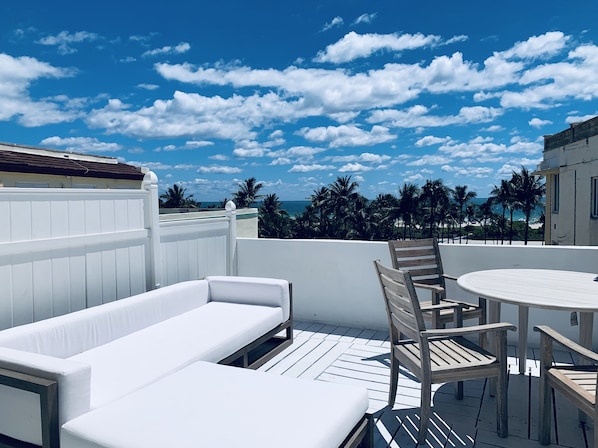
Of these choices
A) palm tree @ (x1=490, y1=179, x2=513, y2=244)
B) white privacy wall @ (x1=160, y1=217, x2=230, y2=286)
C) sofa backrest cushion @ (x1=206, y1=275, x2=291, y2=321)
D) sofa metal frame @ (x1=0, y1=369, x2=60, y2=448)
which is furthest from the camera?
palm tree @ (x1=490, y1=179, x2=513, y2=244)

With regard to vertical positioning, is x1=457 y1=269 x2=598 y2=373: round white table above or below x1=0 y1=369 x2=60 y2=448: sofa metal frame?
above

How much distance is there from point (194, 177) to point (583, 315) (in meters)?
32.9

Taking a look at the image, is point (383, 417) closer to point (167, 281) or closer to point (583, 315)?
point (583, 315)

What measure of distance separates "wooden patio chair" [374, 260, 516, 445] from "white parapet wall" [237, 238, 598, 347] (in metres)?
1.59

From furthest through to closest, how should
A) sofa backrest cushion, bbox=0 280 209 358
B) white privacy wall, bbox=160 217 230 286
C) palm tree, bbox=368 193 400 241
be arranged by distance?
1. palm tree, bbox=368 193 400 241
2. white privacy wall, bbox=160 217 230 286
3. sofa backrest cushion, bbox=0 280 209 358

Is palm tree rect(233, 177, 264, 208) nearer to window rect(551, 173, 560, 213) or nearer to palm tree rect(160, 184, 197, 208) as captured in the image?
palm tree rect(160, 184, 197, 208)

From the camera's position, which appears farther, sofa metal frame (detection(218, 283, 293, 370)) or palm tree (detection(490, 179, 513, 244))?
palm tree (detection(490, 179, 513, 244))

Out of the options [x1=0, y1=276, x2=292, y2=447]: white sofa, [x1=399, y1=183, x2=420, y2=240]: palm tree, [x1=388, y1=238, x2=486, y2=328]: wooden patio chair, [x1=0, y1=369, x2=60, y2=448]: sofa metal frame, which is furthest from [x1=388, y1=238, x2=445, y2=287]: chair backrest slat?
[x1=399, y1=183, x2=420, y2=240]: palm tree

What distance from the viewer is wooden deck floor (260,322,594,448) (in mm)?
2277

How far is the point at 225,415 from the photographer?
5.38 ft

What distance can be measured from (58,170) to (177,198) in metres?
22.5

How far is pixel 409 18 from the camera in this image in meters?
20.4

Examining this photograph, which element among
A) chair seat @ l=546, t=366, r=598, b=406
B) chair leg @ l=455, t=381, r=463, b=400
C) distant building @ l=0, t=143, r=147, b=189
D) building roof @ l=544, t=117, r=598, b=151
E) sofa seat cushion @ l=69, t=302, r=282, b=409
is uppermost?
building roof @ l=544, t=117, r=598, b=151

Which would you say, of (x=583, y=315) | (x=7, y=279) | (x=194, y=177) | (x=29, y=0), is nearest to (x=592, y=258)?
(x=583, y=315)
